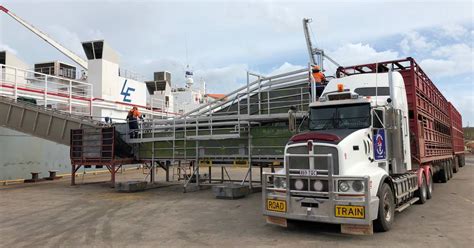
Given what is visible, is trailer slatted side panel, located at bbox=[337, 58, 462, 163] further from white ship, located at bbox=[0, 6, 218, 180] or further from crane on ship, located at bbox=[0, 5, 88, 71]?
crane on ship, located at bbox=[0, 5, 88, 71]

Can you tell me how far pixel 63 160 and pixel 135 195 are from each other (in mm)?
11914

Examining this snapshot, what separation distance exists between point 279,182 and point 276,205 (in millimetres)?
484

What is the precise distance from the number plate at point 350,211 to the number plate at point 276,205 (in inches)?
42.4

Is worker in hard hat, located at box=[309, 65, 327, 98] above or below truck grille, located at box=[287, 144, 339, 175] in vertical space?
above

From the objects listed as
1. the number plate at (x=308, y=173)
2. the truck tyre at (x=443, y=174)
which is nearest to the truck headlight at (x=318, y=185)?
the number plate at (x=308, y=173)

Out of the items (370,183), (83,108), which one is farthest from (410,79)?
(83,108)

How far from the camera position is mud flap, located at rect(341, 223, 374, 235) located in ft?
22.1

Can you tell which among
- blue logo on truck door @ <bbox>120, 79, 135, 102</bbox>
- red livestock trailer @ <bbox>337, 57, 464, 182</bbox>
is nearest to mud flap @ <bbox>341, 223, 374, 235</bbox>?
red livestock trailer @ <bbox>337, 57, 464, 182</bbox>

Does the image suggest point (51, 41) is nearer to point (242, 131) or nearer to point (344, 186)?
point (242, 131)

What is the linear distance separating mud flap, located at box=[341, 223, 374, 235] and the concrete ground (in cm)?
22

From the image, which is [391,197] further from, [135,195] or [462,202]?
[135,195]

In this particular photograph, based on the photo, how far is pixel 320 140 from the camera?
7.44 metres

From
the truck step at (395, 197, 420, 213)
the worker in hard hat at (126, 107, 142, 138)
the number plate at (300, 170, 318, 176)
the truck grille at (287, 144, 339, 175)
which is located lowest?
the truck step at (395, 197, 420, 213)

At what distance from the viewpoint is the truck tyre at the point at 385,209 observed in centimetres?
735
